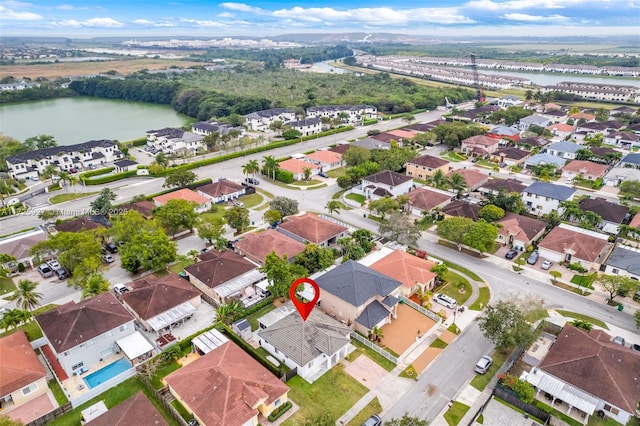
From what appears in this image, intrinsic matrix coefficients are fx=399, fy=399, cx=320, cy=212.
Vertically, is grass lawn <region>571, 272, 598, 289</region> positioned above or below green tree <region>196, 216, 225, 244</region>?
below

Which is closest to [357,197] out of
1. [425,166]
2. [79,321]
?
[425,166]

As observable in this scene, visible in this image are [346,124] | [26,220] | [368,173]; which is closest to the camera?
[26,220]

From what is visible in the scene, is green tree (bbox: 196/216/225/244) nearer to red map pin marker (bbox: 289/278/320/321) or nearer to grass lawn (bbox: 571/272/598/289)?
red map pin marker (bbox: 289/278/320/321)

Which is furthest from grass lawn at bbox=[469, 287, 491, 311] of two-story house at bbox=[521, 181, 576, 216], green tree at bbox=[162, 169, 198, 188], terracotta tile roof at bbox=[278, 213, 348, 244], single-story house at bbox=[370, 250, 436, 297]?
green tree at bbox=[162, 169, 198, 188]

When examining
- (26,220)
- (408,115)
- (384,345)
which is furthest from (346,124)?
(384,345)

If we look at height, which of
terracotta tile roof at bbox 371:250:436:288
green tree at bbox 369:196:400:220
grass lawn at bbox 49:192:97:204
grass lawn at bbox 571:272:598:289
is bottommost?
grass lawn at bbox 571:272:598:289

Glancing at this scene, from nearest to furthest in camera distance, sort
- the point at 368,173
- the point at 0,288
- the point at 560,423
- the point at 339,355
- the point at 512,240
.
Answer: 1. the point at 560,423
2. the point at 339,355
3. the point at 0,288
4. the point at 512,240
5. the point at 368,173

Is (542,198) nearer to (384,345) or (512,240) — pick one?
(512,240)
